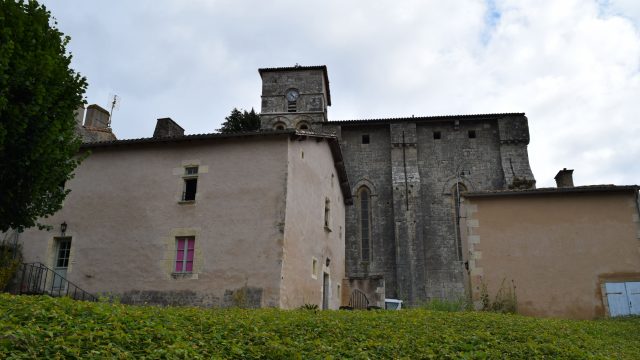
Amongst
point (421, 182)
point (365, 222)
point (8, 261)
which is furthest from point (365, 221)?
point (8, 261)

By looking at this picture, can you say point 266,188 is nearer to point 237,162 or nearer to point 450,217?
point 237,162

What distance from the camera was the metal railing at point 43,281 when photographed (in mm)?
15000

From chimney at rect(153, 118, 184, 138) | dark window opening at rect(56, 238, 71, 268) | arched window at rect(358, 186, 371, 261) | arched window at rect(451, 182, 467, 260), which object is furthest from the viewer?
arched window at rect(358, 186, 371, 261)

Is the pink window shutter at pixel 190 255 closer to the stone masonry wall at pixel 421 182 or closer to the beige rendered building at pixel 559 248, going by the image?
the beige rendered building at pixel 559 248

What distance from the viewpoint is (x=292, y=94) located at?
35.3 meters

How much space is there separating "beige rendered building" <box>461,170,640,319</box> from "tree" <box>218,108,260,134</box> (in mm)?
25416

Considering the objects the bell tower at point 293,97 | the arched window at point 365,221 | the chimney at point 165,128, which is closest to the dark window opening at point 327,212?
the chimney at point 165,128

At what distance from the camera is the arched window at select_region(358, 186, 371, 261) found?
2820 centimetres

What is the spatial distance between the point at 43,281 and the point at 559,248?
15192 millimetres

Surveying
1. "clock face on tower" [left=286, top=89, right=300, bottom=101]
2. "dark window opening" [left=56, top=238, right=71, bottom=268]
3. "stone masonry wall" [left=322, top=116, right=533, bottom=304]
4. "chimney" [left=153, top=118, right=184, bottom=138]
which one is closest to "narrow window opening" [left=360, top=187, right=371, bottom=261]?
"stone masonry wall" [left=322, top=116, right=533, bottom=304]

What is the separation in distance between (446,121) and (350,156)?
6209mm

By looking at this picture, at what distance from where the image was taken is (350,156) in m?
30.8

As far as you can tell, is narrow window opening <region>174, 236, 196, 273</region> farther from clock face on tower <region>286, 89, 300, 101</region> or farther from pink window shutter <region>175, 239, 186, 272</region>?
clock face on tower <region>286, 89, 300, 101</region>

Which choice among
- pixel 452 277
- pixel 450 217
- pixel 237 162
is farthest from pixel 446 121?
pixel 237 162
